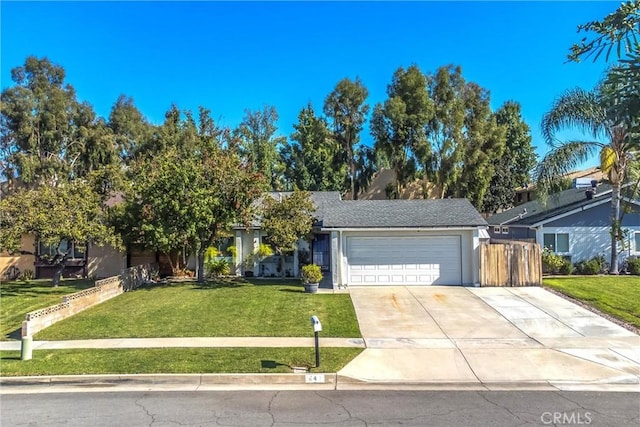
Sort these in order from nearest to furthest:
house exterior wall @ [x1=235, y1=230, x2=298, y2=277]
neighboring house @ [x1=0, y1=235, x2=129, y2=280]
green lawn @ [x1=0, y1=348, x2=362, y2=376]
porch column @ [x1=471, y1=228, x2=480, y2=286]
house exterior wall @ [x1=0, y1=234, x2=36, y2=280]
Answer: green lawn @ [x1=0, y1=348, x2=362, y2=376] < porch column @ [x1=471, y1=228, x2=480, y2=286] < house exterior wall @ [x1=235, y1=230, x2=298, y2=277] < neighboring house @ [x1=0, y1=235, x2=129, y2=280] < house exterior wall @ [x1=0, y1=234, x2=36, y2=280]

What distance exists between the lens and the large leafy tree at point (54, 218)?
1781cm

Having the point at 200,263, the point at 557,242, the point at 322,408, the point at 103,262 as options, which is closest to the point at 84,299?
the point at 200,263

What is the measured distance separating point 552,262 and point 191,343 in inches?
729

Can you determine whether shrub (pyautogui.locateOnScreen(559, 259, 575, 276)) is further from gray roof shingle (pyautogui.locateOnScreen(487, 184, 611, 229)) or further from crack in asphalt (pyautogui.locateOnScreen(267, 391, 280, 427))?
crack in asphalt (pyautogui.locateOnScreen(267, 391, 280, 427))

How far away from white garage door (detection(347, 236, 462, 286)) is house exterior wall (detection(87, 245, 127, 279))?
12.8m

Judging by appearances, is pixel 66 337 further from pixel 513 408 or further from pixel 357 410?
pixel 513 408

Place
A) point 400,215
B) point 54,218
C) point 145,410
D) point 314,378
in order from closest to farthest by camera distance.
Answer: point 145,410, point 314,378, point 54,218, point 400,215

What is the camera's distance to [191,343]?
11320mm

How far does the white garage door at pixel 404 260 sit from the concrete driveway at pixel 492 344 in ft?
9.20

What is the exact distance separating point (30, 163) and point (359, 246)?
25954 millimetres

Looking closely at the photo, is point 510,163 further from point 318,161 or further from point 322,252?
point 322,252

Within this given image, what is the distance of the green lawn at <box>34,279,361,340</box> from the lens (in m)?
12.5

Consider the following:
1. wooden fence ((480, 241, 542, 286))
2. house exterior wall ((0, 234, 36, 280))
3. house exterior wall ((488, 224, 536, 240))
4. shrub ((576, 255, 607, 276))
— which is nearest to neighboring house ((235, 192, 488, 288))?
wooden fence ((480, 241, 542, 286))

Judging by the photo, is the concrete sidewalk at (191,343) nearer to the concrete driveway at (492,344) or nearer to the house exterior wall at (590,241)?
the concrete driveway at (492,344)
